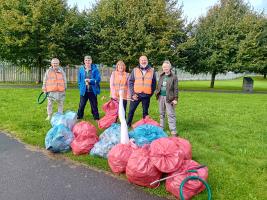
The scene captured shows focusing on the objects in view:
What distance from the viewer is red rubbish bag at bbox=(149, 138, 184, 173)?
4781mm

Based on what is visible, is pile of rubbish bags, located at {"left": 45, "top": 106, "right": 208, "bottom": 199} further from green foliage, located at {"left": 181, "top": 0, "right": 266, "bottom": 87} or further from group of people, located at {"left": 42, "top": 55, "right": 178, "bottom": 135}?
green foliage, located at {"left": 181, "top": 0, "right": 266, "bottom": 87}

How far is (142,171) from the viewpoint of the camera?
15.8 feet

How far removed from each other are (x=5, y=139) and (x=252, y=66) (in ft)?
68.9

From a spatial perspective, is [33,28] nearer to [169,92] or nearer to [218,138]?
[169,92]

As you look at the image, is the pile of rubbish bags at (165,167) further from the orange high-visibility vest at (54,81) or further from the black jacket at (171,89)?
the orange high-visibility vest at (54,81)

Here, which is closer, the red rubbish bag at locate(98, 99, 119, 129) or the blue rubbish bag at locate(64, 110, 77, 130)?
the blue rubbish bag at locate(64, 110, 77, 130)

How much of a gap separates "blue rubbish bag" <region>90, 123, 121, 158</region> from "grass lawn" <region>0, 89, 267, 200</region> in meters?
0.18

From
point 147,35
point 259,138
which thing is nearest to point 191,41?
point 147,35

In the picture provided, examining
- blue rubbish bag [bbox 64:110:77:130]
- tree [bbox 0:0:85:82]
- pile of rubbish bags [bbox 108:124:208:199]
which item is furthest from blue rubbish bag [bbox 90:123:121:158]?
tree [bbox 0:0:85:82]

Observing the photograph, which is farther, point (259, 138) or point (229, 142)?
point (259, 138)

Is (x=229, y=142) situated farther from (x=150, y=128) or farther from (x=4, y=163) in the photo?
(x=4, y=163)

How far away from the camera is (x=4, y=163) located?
5.95 metres

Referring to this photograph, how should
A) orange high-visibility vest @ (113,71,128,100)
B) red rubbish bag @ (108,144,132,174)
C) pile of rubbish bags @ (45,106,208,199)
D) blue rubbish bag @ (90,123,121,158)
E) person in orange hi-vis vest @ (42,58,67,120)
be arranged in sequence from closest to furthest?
pile of rubbish bags @ (45,106,208,199)
red rubbish bag @ (108,144,132,174)
blue rubbish bag @ (90,123,121,158)
orange high-visibility vest @ (113,71,128,100)
person in orange hi-vis vest @ (42,58,67,120)

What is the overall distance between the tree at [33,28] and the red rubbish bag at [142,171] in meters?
17.7
